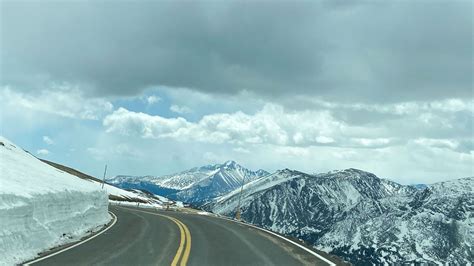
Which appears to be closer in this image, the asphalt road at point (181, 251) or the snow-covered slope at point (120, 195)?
the asphalt road at point (181, 251)

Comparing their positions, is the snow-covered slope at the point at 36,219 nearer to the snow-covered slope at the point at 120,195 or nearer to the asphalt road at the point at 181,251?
the asphalt road at the point at 181,251

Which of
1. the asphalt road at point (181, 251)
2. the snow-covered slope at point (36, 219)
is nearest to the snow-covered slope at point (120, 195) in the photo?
the snow-covered slope at point (36, 219)

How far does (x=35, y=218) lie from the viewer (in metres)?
16.5

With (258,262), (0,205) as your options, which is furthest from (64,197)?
(258,262)

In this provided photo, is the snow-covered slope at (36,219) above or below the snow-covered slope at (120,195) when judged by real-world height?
below

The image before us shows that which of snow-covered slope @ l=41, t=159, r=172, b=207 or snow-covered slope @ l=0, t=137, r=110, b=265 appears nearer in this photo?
snow-covered slope @ l=0, t=137, r=110, b=265

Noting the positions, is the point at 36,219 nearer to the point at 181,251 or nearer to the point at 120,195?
the point at 181,251

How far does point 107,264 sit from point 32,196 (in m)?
5.42

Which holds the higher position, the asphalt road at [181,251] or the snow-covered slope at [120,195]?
the snow-covered slope at [120,195]

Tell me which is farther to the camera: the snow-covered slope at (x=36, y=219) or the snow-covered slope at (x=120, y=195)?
the snow-covered slope at (x=120, y=195)

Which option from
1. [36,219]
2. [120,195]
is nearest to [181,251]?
[36,219]

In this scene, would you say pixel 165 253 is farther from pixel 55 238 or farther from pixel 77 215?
pixel 77 215

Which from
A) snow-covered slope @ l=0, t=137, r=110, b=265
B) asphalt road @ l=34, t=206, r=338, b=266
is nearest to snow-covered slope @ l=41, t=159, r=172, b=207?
snow-covered slope @ l=0, t=137, r=110, b=265

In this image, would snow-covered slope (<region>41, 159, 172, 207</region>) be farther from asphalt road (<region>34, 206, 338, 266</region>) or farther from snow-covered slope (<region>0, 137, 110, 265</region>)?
asphalt road (<region>34, 206, 338, 266</region>)
